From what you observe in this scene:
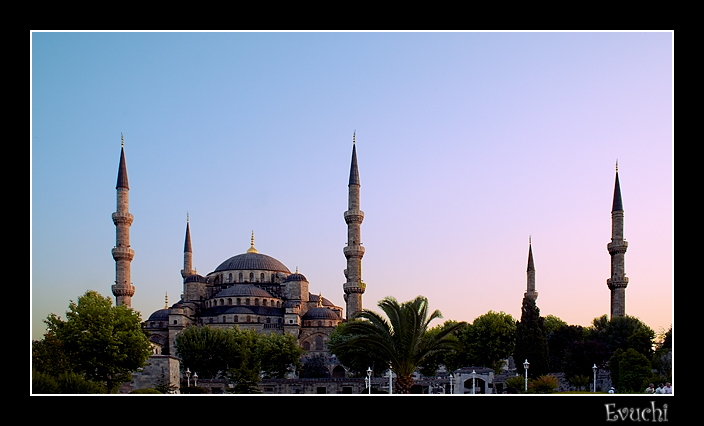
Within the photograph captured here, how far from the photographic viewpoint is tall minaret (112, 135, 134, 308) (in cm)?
4588

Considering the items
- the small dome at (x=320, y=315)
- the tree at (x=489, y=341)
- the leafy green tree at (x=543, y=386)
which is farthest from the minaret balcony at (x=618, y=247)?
the small dome at (x=320, y=315)

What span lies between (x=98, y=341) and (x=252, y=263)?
1319 inches

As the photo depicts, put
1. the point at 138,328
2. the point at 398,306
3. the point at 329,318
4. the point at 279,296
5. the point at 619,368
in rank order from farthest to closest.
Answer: the point at 279,296, the point at 329,318, the point at 619,368, the point at 138,328, the point at 398,306

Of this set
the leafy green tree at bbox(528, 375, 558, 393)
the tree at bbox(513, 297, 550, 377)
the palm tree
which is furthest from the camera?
the tree at bbox(513, 297, 550, 377)

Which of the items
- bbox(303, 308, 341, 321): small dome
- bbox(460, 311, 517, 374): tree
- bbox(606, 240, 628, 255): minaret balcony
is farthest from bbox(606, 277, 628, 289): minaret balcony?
bbox(303, 308, 341, 321): small dome

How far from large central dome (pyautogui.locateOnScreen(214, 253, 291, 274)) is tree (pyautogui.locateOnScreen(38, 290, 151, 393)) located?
31.9 meters

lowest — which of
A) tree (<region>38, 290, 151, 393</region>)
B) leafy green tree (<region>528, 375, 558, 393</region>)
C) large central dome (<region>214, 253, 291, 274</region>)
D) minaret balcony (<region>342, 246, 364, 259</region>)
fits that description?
leafy green tree (<region>528, 375, 558, 393</region>)

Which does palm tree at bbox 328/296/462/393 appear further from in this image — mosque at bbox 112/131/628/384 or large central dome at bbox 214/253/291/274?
large central dome at bbox 214/253/291/274

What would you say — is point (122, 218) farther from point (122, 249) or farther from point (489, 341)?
point (489, 341)
